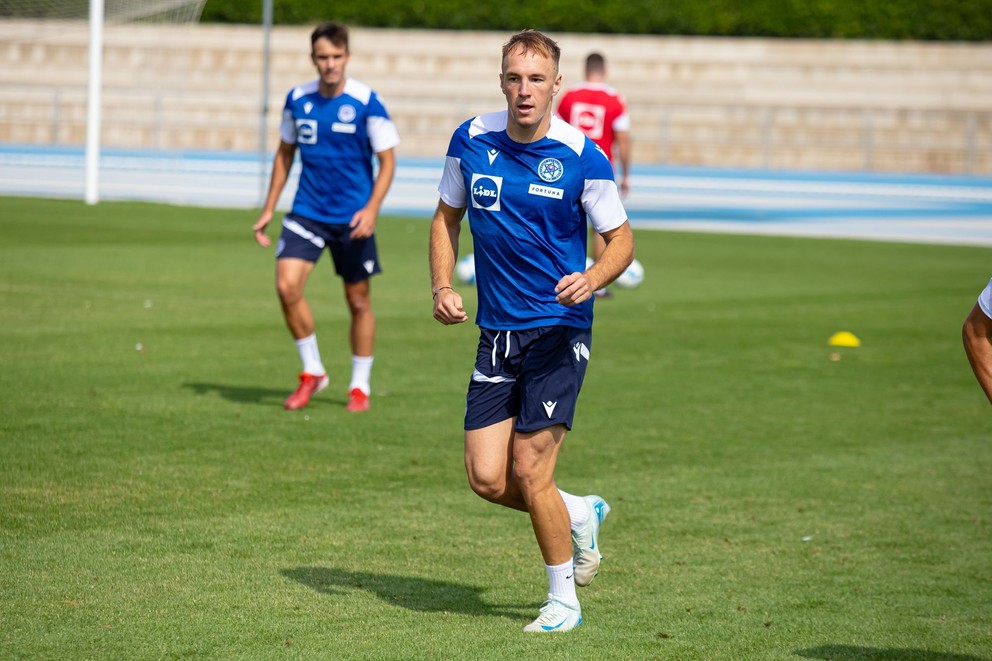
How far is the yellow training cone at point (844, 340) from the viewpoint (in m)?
12.5

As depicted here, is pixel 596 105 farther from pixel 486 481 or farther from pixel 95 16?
pixel 486 481

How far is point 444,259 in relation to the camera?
17.5ft

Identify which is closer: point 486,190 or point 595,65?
point 486,190

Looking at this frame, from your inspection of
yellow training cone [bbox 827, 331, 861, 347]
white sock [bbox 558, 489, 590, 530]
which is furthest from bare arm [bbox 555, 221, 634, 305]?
yellow training cone [bbox 827, 331, 861, 347]

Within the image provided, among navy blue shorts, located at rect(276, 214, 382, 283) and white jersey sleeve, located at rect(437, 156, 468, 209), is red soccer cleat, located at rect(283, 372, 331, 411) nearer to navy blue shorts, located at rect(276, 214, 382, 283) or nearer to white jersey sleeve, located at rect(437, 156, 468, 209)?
navy blue shorts, located at rect(276, 214, 382, 283)

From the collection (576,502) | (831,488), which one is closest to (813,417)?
(831,488)

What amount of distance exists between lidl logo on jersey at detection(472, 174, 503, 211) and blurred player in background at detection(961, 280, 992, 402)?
1659 millimetres

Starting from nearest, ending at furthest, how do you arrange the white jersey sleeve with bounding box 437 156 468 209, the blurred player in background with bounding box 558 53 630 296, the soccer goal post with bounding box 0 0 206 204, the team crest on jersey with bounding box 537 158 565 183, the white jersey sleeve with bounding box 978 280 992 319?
1. the white jersey sleeve with bounding box 978 280 992 319
2. the team crest on jersey with bounding box 537 158 565 183
3. the white jersey sleeve with bounding box 437 156 468 209
4. the blurred player in background with bounding box 558 53 630 296
5. the soccer goal post with bounding box 0 0 206 204

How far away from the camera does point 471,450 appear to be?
5.22 metres

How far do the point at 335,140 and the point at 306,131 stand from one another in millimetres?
197

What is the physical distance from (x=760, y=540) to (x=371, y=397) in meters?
3.74

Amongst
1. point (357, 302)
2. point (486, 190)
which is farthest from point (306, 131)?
point (486, 190)

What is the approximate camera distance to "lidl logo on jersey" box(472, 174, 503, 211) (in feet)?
17.1

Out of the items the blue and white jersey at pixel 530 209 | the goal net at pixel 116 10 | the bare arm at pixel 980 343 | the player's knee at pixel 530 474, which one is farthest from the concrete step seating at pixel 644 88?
the bare arm at pixel 980 343
